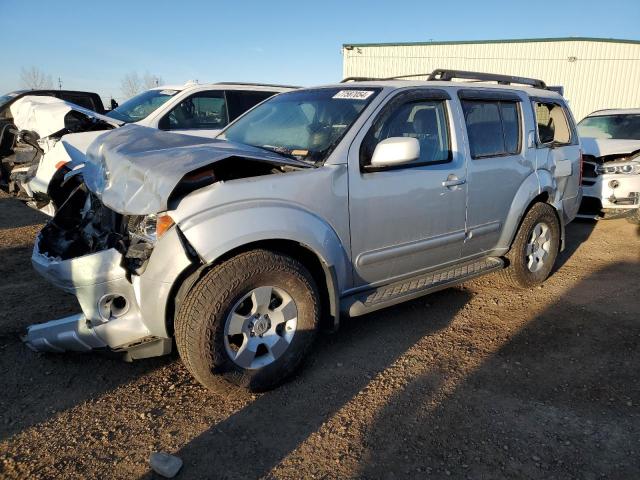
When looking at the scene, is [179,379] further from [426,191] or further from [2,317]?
[426,191]

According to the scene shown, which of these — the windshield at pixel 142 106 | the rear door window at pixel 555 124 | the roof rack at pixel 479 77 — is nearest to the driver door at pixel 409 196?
the roof rack at pixel 479 77

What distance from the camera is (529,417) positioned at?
8.97 ft

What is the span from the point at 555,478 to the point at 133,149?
2.95 m

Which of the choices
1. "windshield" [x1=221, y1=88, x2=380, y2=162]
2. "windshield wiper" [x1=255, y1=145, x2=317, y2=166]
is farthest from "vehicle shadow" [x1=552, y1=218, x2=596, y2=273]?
"windshield wiper" [x1=255, y1=145, x2=317, y2=166]

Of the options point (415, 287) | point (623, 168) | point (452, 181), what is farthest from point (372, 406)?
point (623, 168)

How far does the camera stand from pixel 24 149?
6.70 meters

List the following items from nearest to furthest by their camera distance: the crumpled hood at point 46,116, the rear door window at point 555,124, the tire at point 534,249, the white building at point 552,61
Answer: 1. the tire at point 534,249
2. the rear door window at point 555,124
3. the crumpled hood at point 46,116
4. the white building at point 552,61

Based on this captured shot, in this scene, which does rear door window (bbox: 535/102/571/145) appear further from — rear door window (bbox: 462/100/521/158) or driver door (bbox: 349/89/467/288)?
driver door (bbox: 349/89/467/288)

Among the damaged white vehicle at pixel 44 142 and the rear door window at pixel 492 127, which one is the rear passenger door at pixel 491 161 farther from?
the damaged white vehicle at pixel 44 142

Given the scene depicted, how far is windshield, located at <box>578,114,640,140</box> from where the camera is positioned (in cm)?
810

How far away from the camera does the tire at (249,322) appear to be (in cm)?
260

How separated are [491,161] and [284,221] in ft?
6.91

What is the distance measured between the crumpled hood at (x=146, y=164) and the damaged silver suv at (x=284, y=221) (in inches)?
0.5

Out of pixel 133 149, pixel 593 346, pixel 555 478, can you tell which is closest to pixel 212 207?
pixel 133 149
